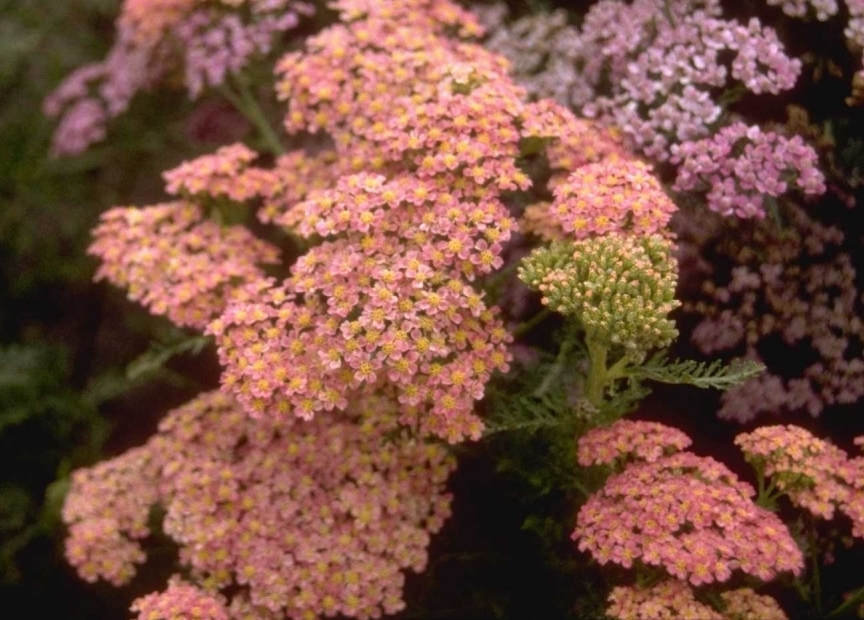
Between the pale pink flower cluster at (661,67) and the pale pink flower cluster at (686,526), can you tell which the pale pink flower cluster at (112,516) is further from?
the pale pink flower cluster at (661,67)

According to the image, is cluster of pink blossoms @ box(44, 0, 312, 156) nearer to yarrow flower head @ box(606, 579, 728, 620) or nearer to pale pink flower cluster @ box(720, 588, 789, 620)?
yarrow flower head @ box(606, 579, 728, 620)

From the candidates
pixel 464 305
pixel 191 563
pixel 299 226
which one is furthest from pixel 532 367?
pixel 191 563

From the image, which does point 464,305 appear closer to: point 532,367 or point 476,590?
point 532,367

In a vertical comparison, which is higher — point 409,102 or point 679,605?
point 409,102

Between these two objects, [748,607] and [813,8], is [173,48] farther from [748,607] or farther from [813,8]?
[748,607]

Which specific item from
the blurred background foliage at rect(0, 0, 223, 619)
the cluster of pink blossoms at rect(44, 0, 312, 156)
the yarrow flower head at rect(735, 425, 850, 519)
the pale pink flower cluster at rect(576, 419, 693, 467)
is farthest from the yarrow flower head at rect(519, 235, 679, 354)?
the blurred background foliage at rect(0, 0, 223, 619)

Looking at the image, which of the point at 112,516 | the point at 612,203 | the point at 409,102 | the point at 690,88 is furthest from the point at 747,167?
the point at 112,516
